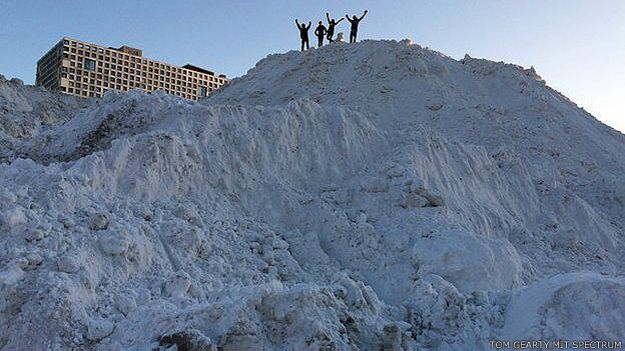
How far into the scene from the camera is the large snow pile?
570cm

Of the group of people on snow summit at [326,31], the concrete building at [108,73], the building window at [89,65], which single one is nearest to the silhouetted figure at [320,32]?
the group of people on snow summit at [326,31]

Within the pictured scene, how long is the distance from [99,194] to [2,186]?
1195 mm

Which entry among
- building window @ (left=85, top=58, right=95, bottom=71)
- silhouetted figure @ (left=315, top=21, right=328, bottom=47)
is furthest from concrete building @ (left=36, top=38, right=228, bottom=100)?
silhouetted figure @ (left=315, top=21, right=328, bottom=47)

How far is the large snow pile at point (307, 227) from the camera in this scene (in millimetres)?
5699

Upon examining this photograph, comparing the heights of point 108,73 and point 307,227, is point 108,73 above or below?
above

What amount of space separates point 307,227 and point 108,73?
34.0m

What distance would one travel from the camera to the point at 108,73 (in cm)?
3978

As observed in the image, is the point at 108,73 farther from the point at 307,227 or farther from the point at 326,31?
the point at 307,227

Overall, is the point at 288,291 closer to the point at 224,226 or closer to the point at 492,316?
the point at 492,316

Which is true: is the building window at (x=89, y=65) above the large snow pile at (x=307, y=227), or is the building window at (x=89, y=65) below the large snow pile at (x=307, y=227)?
above

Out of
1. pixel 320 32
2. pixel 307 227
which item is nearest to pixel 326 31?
pixel 320 32

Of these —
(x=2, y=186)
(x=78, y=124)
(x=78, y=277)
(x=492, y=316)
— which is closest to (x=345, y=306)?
(x=492, y=316)

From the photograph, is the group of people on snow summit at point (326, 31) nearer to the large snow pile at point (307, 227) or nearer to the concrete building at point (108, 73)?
the large snow pile at point (307, 227)

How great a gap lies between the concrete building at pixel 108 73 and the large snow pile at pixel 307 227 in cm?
1908
